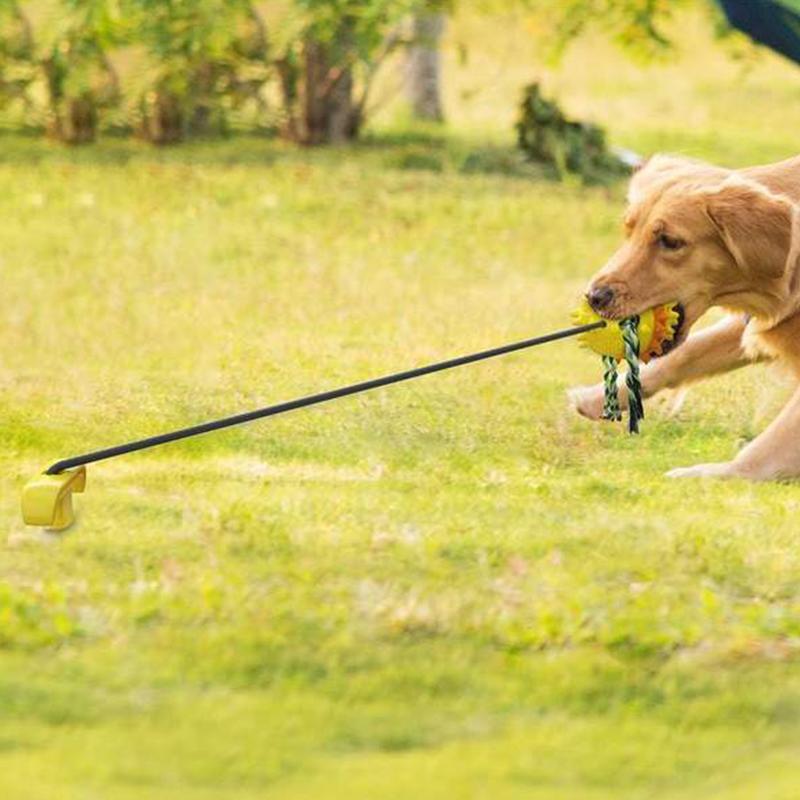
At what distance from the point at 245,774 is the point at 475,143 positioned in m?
12.2

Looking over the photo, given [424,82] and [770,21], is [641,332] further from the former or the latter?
[424,82]

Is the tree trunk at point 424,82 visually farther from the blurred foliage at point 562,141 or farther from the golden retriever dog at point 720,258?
the golden retriever dog at point 720,258

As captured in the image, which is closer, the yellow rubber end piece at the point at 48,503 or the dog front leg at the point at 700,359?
the yellow rubber end piece at the point at 48,503

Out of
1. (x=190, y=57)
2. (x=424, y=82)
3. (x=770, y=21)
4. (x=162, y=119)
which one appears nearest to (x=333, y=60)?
(x=190, y=57)

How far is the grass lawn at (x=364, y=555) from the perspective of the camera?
4617 mm

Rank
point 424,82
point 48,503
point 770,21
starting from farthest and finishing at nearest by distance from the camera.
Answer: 1. point 424,82
2. point 770,21
3. point 48,503

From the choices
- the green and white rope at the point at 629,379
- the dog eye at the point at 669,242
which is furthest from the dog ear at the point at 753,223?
the green and white rope at the point at 629,379

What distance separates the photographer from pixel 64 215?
1245cm

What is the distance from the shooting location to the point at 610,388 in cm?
716

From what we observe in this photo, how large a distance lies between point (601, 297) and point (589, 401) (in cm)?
123

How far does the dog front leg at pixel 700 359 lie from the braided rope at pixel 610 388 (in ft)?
1.53

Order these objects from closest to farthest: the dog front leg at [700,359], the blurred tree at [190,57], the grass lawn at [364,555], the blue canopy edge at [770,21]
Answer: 1. the grass lawn at [364,555]
2. the dog front leg at [700,359]
3. the blue canopy edge at [770,21]
4. the blurred tree at [190,57]

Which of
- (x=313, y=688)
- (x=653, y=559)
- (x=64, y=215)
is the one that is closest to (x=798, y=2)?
(x=64, y=215)

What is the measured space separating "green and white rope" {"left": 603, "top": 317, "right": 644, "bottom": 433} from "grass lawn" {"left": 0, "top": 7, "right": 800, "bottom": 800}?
214mm
